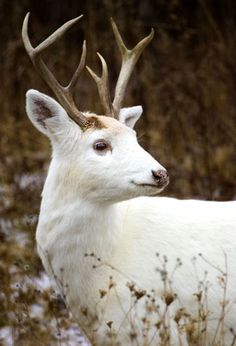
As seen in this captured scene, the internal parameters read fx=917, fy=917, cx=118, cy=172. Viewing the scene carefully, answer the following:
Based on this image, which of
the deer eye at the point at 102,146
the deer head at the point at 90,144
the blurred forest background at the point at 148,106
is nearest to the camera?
the deer head at the point at 90,144

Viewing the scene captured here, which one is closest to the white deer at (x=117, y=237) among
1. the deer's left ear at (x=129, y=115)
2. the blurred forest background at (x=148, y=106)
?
the deer's left ear at (x=129, y=115)

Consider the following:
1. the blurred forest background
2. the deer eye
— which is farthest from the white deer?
the blurred forest background

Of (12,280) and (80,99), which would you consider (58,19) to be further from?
(12,280)

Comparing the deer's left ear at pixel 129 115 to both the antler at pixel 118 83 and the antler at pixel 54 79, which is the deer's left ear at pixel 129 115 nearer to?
the antler at pixel 118 83

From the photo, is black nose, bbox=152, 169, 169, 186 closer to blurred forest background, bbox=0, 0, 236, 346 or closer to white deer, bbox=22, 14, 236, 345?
white deer, bbox=22, 14, 236, 345

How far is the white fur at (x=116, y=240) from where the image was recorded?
4.47 m

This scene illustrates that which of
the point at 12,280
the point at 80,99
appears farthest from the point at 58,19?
the point at 12,280

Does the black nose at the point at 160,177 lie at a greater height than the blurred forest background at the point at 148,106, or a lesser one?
greater

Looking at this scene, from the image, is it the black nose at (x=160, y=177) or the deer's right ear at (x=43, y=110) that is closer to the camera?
the black nose at (x=160, y=177)

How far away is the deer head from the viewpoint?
441cm

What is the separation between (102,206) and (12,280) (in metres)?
1.95

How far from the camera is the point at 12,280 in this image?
20.8 feet

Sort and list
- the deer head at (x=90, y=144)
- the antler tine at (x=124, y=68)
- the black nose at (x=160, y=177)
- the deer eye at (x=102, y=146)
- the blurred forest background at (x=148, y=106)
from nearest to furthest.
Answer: the black nose at (x=160, y=177), the deer head at (x=90, y=144), the deer eye at (x=102, y=146), the antler tine at (x=124, y=68), the blurred forest background at (x=148, y=106)

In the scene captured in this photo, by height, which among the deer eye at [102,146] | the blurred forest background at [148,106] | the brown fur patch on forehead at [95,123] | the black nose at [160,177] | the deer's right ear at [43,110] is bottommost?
the blurred forest background at [148,106]
